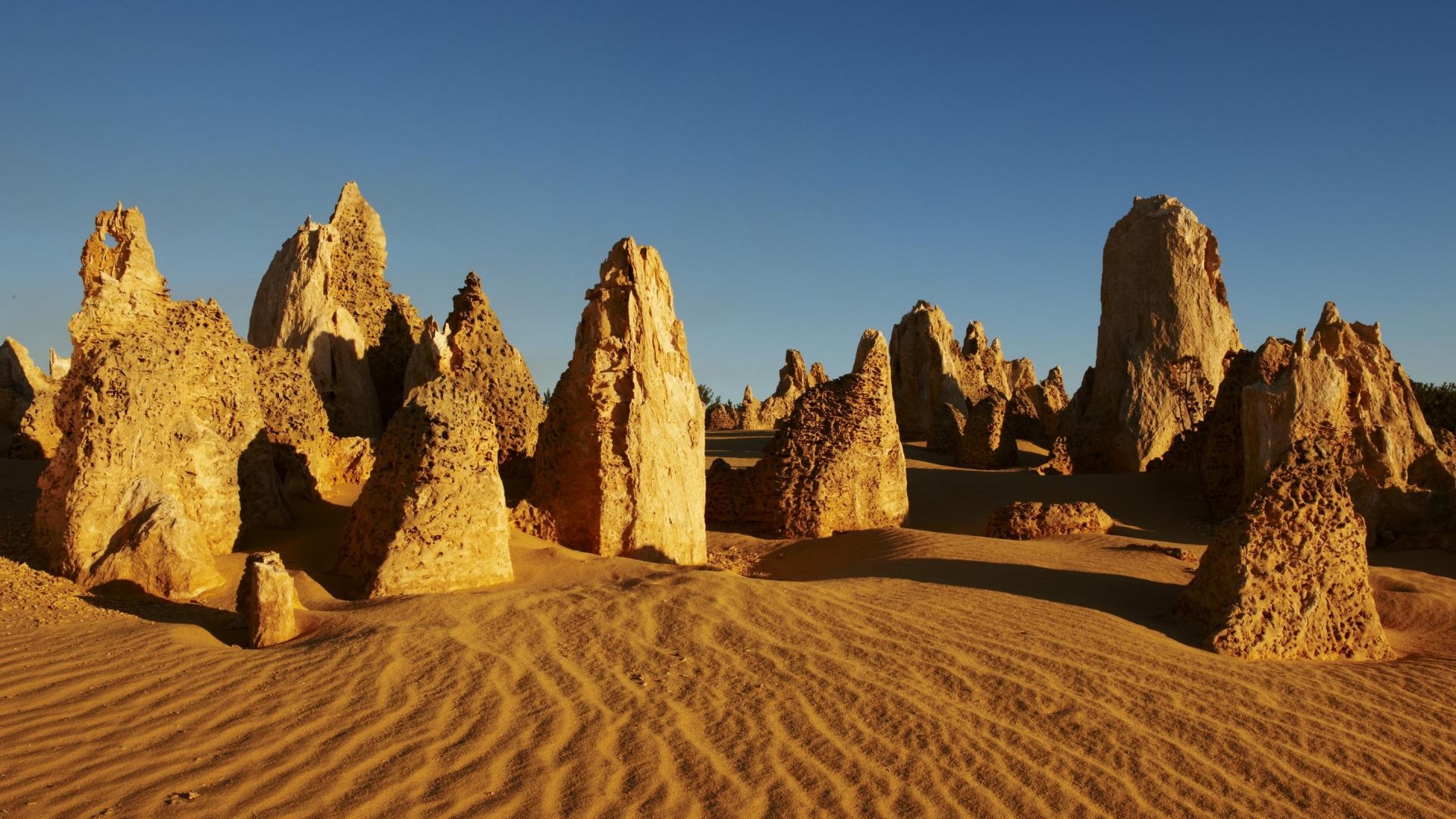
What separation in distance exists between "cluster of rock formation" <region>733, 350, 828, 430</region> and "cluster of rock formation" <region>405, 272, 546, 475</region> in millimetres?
20662

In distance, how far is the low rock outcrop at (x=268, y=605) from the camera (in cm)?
559

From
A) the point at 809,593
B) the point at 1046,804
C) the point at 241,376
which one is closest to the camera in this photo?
the point at 1046,804

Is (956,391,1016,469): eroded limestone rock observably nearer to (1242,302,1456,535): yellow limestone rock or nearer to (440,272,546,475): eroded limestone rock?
(1242,302,1456,535): yellow limestone rock

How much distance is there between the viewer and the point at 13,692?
15.5 ft

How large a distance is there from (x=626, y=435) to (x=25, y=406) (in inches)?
485

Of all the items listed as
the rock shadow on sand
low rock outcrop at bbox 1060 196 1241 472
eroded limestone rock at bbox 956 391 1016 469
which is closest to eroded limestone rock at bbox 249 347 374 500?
the rock shadow on sand

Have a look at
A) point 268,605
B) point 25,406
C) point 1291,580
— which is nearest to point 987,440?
point 1291,580

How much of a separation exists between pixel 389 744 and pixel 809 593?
335 cm

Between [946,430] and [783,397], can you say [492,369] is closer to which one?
[946,430]

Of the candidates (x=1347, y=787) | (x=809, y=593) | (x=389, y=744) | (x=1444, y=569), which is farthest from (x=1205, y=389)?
Result: (x=389, y=744)

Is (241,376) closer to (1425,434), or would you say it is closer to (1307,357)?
(1307,357)

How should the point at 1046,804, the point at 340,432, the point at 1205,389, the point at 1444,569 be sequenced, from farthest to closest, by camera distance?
the point at 1205,389 → the point at 340,432 → the point at 1444,569 → the point at 1046,804

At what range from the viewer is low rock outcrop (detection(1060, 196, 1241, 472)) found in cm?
1875

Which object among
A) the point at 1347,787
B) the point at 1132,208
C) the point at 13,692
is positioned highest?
the point at 1132,208
